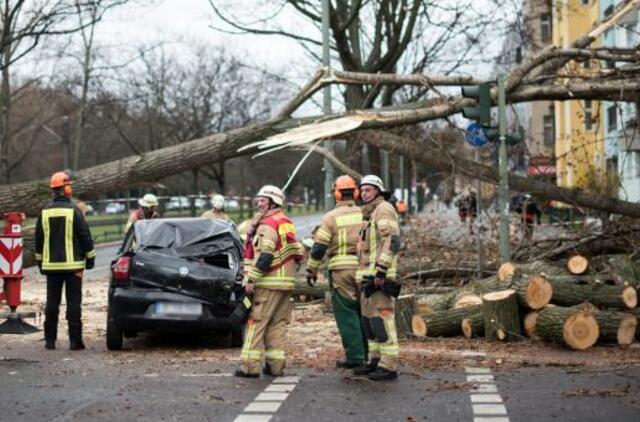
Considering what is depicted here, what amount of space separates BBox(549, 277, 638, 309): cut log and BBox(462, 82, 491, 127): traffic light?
2.85 meters

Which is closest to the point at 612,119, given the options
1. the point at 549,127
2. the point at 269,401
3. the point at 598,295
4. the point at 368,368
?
the point at 549,127

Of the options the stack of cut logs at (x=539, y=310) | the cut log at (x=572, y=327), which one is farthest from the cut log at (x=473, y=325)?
the cut log at (x=572, y=327)

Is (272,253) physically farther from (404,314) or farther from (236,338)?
(404,314)

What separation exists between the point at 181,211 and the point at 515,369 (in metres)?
33.7

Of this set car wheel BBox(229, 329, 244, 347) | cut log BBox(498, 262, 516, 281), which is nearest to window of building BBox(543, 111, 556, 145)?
cut log BBox(498, 262, 516, 281)

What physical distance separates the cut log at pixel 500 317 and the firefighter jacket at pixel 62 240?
4.30 m

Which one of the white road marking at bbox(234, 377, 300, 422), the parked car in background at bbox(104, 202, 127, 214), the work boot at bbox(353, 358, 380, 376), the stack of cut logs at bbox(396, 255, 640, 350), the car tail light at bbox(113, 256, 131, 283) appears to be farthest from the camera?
the parked car in background at bbox(104, 202, 127, 214)

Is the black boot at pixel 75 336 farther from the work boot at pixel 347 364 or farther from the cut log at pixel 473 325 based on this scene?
the cut log at pixel 473 325

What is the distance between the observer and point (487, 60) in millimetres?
27875

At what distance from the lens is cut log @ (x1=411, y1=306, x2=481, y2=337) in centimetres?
1110

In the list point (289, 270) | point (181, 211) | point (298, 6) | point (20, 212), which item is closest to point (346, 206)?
point (289, 270)

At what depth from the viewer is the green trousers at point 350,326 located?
9.20 metres

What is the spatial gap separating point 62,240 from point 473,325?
453 cm

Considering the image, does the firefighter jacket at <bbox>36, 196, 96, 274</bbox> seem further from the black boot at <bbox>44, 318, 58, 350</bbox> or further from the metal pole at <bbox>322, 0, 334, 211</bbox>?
the metal pole at <bbox>322, 0, 334, 211</bbox>
